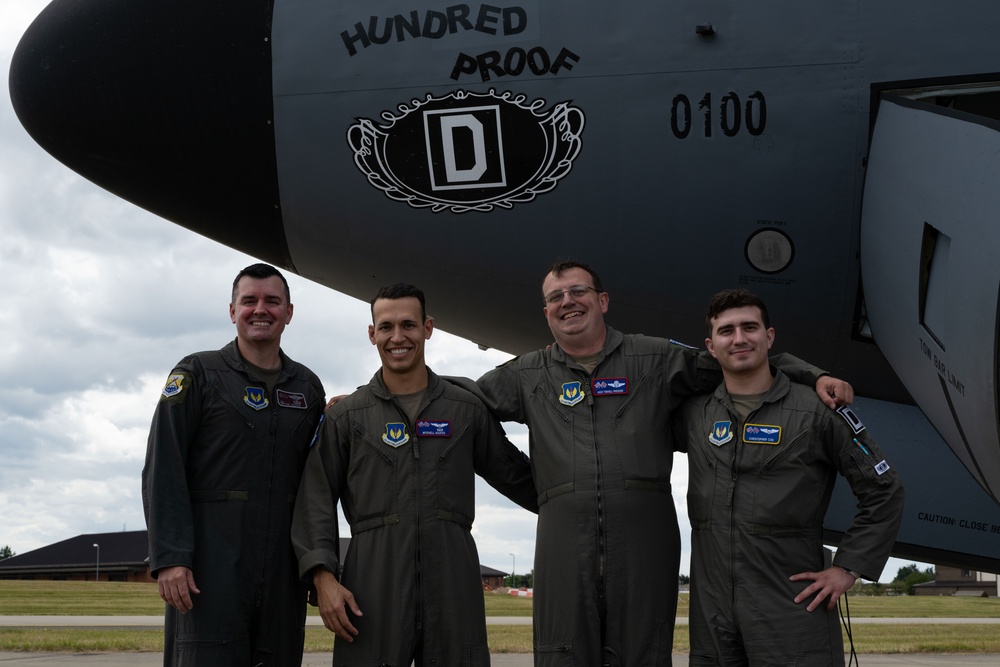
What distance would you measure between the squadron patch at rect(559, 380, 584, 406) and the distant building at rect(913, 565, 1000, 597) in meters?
57.5

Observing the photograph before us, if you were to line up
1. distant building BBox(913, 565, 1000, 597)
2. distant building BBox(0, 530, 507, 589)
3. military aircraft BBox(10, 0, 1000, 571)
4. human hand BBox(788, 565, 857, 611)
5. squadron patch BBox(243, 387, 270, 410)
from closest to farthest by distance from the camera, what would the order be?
human hand BBox(788, 565, 857, 611) < squadron patch BBox(243, 387, 270, 410) < military aircraft BBox(10, 0, 1000, 571) < distant building BBox(913, 565, 1000, 597) < distant building BBox(0, 530, 507, 589)

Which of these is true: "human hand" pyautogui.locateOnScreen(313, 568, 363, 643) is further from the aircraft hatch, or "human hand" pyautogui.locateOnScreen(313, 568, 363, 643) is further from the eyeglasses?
the aircraft hatch

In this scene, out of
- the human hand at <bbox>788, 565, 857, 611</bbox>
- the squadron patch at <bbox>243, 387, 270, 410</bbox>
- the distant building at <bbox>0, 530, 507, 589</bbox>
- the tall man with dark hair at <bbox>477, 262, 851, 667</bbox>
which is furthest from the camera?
the distant building at <bbox>0, 530, 507, 589</bbox>

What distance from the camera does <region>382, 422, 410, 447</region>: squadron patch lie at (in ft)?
13.9

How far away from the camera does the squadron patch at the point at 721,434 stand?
4012 millimetres

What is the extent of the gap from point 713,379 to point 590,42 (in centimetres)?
195

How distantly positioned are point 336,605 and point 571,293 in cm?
162

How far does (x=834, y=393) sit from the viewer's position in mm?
3996

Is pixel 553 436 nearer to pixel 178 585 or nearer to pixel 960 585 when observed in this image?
pixel 178 585

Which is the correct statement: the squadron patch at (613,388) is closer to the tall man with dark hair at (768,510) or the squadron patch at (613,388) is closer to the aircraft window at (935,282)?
the tall man with dark hair at (768,510)

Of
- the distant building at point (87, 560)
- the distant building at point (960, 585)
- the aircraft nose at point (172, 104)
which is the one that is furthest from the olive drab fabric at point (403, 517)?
the distant building at point (87, 560)

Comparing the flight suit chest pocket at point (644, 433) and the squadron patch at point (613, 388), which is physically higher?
the squadron patch at point (613, 388)

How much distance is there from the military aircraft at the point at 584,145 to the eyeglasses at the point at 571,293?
0.98m

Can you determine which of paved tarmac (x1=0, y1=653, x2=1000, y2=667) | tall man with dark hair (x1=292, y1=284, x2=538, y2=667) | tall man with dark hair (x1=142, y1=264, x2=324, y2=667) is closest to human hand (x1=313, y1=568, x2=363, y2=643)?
tall man with dark hair (x1=292, y1=284, x2=538, y2=667)
